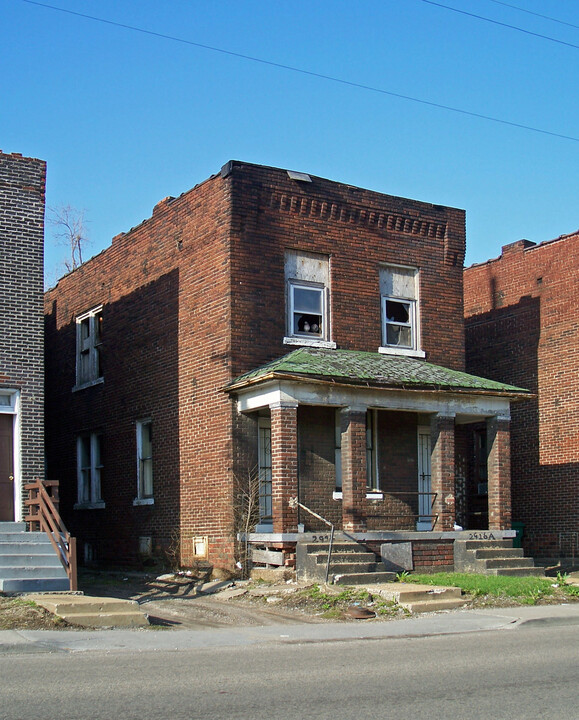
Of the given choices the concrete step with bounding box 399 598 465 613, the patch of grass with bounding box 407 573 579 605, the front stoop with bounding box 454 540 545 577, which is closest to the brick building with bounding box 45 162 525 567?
the front stoop with bounding box 454 540 545 577

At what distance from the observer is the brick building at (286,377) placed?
59.9 feet

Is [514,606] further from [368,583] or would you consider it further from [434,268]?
[434,268]

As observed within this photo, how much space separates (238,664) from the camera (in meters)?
9.59

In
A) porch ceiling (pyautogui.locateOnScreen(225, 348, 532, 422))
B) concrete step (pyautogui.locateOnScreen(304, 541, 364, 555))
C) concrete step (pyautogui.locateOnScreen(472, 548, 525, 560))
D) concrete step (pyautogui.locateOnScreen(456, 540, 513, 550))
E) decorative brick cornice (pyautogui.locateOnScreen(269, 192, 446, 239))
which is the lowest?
concrete step (pyautogui.locateOnScreen(472, 548, 525, 560))

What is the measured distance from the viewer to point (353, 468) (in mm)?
17828

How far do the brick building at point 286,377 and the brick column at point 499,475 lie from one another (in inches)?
1.4

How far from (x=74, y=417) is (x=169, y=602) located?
32.2 ft

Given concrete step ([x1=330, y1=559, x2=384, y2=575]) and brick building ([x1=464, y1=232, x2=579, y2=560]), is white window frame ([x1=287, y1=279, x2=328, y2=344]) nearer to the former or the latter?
concrete step ([x1=330, y1=559, x2=384, y2=575])

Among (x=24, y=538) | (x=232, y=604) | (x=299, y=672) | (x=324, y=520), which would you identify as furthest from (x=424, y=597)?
(x=24, y=538)

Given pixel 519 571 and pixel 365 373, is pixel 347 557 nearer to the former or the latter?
pixel 365 373

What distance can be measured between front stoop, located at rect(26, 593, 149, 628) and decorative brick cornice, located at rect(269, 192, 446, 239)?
9586 millimetres

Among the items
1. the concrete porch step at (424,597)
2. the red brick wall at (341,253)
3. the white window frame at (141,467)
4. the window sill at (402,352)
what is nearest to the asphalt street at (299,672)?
the concrete porch step at (424,597)

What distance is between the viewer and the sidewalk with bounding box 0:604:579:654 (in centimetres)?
1112

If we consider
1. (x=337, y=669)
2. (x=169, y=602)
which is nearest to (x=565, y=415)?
(x=169, y=602)
